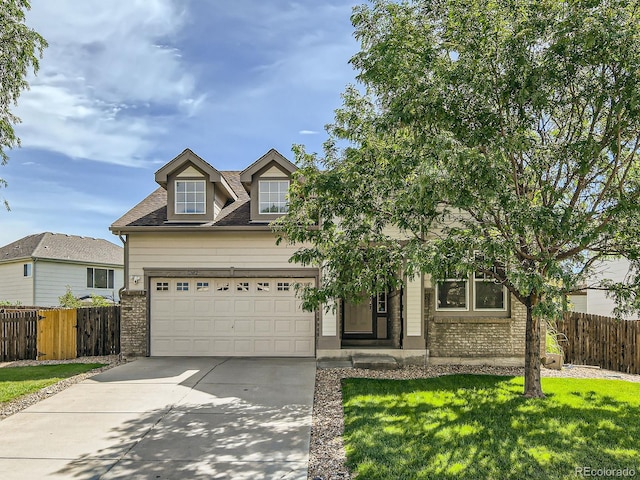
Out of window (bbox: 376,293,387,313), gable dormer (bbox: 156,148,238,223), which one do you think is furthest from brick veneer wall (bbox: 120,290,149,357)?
window (bbox: 376,293,387,313)

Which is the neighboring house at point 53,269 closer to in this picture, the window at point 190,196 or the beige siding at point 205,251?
the beige siding at point 205,251

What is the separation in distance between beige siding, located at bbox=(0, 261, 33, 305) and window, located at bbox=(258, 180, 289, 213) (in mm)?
17382

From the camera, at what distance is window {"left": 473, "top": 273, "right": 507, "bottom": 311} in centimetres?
1230

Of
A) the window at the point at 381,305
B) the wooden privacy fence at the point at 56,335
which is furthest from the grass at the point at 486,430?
the wooden privacy fence at the point at 56,335

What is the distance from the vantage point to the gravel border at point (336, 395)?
5475 mm

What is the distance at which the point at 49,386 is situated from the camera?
31.2ft

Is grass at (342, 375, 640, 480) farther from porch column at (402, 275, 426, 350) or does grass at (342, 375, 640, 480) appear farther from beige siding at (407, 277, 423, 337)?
beige siding at (407, 277, 423, 337)

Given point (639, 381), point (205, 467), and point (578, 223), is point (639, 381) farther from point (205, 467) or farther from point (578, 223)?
point (205, 467)

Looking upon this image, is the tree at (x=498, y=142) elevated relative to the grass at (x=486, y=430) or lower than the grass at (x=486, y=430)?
elevated

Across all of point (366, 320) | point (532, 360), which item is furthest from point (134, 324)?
point (532, 360)

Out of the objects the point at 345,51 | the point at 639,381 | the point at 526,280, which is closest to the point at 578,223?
the point at 526,280

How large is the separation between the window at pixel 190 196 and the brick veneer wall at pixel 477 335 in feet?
23.0

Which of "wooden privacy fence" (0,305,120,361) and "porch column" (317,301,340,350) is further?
"wooden privacy fence" (0,305,120,361)

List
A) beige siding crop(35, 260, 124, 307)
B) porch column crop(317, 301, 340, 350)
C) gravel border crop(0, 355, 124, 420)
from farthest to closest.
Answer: beige siding crop(35, 260, 124, 307)
porch column crop(317, 301, 340, 350)
gravel border crop(0, 355, 124, 420)
